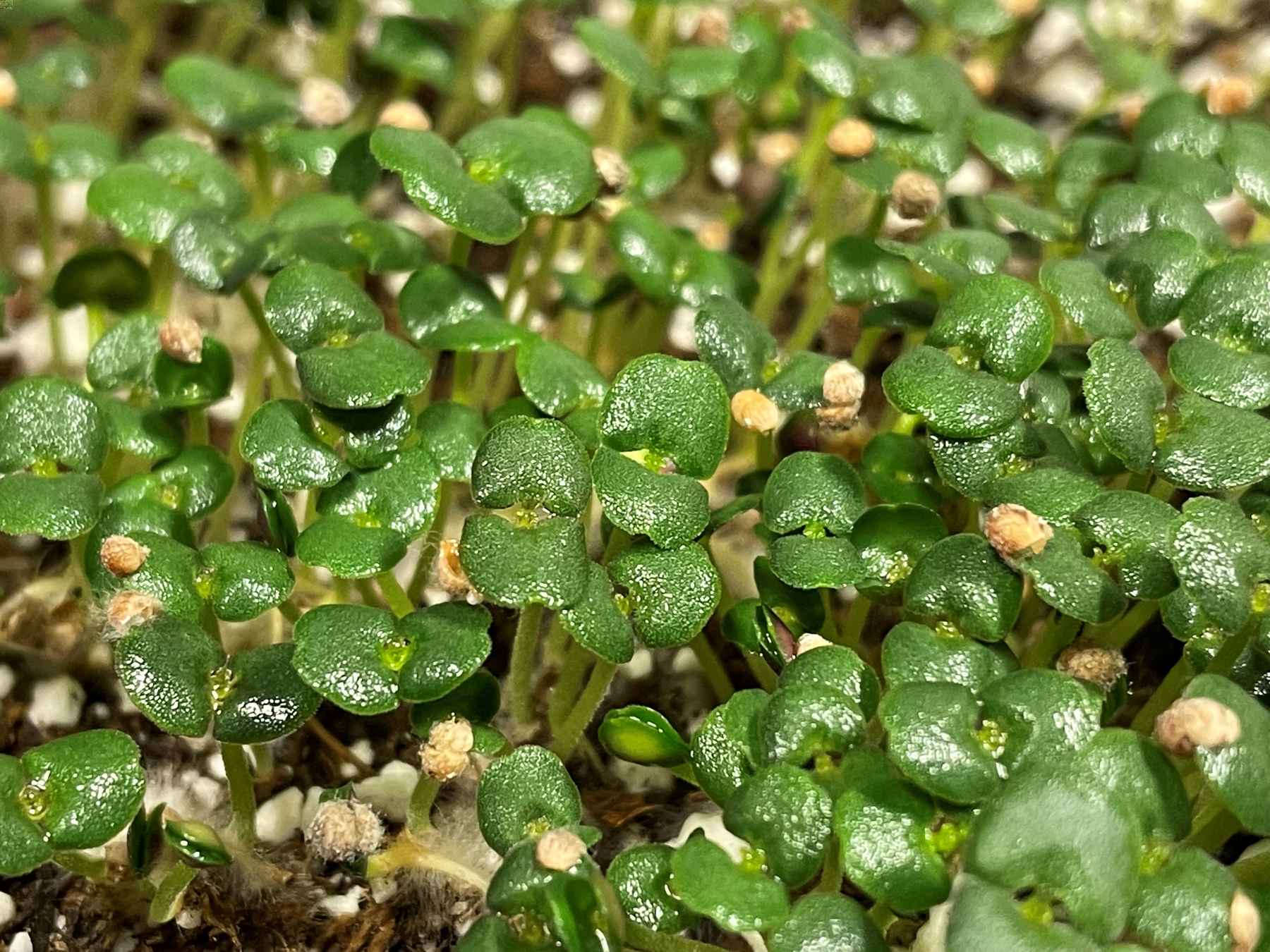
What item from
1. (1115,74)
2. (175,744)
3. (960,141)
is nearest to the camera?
(175,744)

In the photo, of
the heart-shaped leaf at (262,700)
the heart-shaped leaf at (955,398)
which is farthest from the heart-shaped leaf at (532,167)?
the heart-shaped leaf at (262,700)

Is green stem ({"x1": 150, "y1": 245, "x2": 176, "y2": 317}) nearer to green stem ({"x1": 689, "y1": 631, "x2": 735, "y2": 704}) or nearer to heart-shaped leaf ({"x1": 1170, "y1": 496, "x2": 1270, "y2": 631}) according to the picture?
green stem ({"x1": 689, "y1": 631, "x2": 735, "y2": 704})

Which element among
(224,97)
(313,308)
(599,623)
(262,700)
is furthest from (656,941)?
(224,97)

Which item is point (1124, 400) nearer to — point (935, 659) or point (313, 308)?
point (935, 659)

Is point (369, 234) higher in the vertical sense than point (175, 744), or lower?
higher

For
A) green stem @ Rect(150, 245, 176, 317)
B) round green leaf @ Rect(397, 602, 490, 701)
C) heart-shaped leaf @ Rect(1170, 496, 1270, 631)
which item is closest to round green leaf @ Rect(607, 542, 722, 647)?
round green leaf @ Rect(397, 602, 490, 701)

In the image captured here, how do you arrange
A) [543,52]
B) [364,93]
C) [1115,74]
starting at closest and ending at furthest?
1. [1115,74]
2. [364,93]
3. [543,52]

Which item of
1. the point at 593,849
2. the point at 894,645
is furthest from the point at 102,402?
the point at 894,645

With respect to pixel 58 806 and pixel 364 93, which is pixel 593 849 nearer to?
pixel 58 806

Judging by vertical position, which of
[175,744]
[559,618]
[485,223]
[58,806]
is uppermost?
[485,223]
